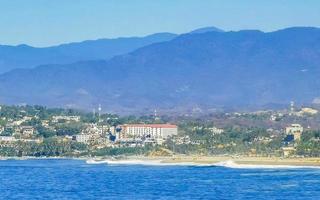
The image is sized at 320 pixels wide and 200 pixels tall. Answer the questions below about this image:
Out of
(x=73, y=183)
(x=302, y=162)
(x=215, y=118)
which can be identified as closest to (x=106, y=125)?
(x=215, y=118)

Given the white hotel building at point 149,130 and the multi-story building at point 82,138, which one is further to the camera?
the white hotel building at point 149,130

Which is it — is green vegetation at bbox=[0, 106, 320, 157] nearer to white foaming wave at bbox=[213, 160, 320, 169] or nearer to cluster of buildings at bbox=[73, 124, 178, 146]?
cluster of buildings at bbox=[73, 124, 178, 146]

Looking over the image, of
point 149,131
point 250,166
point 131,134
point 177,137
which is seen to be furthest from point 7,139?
point 250,166

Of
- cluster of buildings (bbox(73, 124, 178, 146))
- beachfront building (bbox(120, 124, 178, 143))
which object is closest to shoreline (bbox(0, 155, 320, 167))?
cluster of buildings (bbox(73, 124, 178, 146))

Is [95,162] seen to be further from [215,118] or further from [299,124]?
[215,118]

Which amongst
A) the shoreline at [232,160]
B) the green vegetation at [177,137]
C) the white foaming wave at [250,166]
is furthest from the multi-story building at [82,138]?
the white foaming wave at [250,166]

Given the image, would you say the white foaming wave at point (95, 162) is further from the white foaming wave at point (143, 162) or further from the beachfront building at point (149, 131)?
the beachfront building at point (149, 131)

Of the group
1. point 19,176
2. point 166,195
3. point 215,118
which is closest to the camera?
point 166,195
